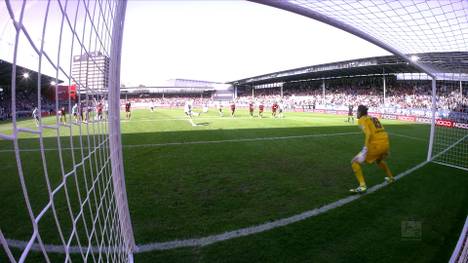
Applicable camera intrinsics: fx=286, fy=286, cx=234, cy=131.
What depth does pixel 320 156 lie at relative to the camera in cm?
878

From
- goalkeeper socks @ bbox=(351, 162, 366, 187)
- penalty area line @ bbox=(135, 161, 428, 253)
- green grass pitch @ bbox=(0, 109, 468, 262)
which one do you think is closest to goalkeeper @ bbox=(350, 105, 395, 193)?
goalkeeper socks @ bbox=(351, 162, 366, 187)

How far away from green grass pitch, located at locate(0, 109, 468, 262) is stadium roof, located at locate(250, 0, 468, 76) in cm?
306

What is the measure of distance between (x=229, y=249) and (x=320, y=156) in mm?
6032

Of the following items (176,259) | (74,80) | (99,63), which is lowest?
(176,259)

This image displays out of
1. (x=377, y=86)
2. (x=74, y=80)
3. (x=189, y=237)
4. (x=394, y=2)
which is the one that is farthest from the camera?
(x=377, y=86)

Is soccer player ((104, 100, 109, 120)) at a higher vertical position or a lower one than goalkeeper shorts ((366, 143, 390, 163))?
higher

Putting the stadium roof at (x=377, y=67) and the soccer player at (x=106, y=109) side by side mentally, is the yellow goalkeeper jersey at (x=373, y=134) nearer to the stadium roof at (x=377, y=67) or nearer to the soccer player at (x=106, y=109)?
the stadium roof at (x=377, y=67)

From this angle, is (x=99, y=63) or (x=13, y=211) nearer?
(x=99, y=63)

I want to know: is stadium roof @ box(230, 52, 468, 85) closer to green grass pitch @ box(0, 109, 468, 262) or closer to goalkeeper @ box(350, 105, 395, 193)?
green grass pitch @ box(0, 109, 468, 262)

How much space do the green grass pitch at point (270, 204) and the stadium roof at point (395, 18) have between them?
306cm

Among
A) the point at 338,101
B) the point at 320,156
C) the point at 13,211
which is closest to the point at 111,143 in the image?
the point at 13,211

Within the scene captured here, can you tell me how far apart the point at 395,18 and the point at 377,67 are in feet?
115

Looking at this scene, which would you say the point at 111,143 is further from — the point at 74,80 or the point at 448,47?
the point at 448,47

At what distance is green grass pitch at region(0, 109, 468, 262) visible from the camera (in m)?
3.42
